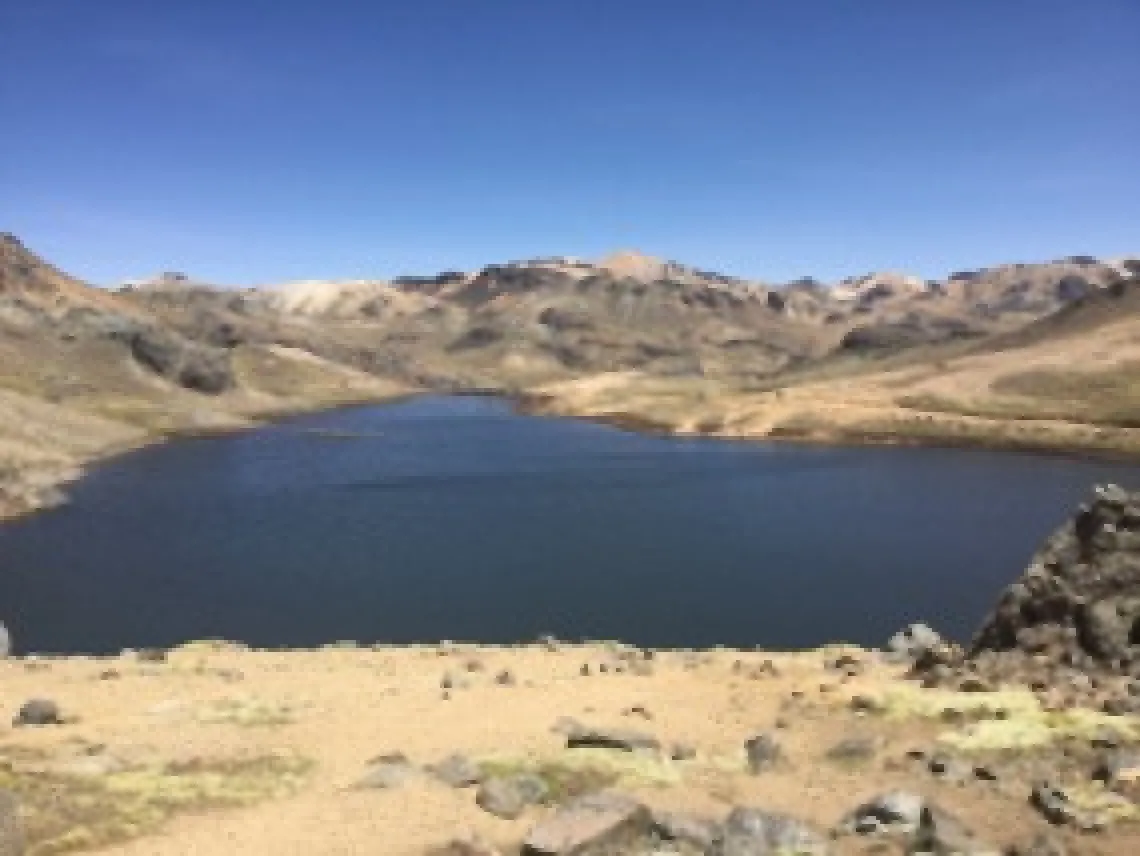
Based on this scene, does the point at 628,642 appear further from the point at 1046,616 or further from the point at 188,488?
the point at 188,488

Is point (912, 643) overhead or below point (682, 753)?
below

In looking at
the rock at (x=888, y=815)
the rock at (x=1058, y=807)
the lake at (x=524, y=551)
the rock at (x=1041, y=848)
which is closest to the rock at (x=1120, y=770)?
the rock at (x=1058, y=807)

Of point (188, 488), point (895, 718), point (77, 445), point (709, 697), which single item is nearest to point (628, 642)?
point (709, 697)

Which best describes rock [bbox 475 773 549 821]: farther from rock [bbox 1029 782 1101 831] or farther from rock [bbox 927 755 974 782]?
rock [bbox 1029 782 1101 831]

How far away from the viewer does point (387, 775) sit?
30.8 metres

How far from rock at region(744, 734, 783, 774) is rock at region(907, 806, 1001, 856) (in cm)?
579

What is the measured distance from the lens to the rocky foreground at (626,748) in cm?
2712

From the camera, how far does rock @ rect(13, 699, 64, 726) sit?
122 feet

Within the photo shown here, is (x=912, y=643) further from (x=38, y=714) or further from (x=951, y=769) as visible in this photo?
(x=38, y=714)

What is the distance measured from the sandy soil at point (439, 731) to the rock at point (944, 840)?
3.71ft

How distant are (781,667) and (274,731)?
19.4m

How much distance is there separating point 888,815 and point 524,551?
76623 millimetres

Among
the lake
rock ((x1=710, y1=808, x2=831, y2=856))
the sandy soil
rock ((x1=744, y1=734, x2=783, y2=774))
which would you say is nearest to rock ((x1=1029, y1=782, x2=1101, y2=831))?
the sandy soil

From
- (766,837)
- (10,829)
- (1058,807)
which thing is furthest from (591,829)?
(10,829)
